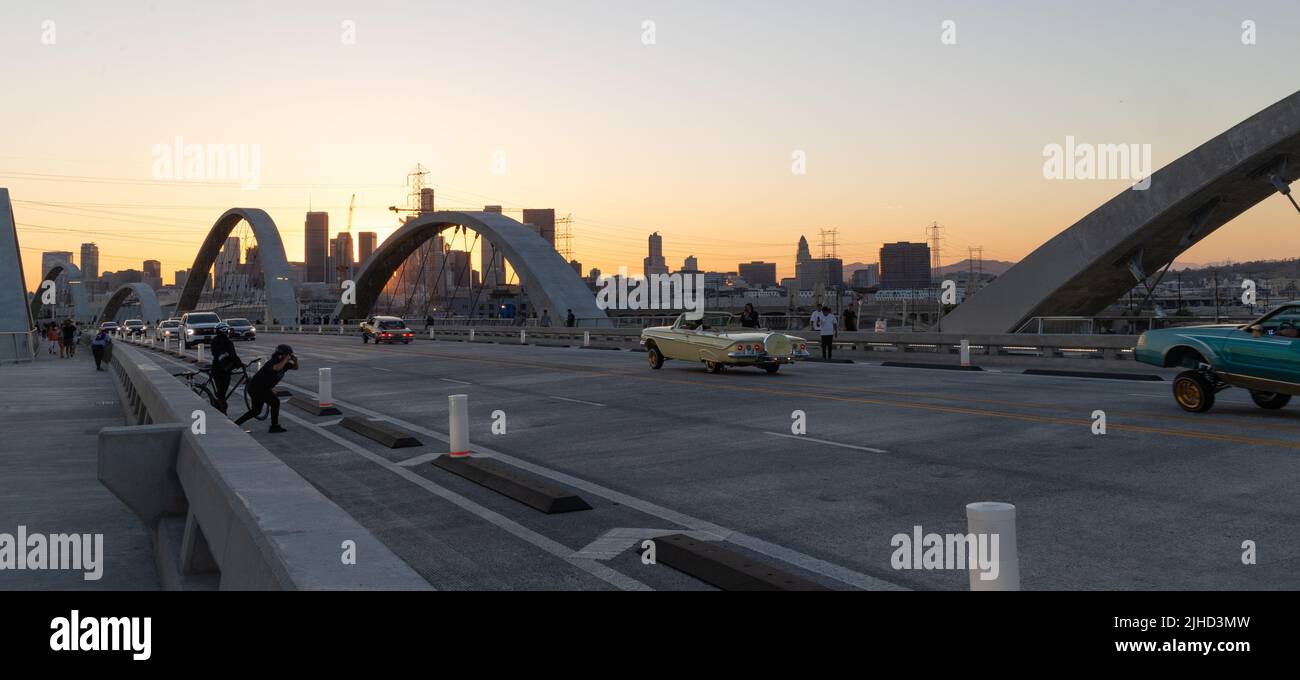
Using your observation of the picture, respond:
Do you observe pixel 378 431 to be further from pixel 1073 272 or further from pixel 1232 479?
pixel 1073 272

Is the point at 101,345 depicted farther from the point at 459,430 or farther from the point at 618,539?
the point at 618,539

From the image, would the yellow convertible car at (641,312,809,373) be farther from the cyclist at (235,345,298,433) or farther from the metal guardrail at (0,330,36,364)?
the metal guardrail at (0,330,36,364)

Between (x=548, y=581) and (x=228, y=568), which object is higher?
(x=228, y=568)

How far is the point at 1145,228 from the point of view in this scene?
38.4 m

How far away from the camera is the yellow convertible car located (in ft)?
78.7

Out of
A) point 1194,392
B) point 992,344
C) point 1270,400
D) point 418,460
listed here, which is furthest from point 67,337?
point 1270,400

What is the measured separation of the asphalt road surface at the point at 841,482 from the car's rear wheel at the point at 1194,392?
0.24 meters

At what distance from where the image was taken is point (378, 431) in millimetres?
14328

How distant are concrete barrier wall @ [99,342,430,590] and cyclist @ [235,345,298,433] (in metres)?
4.12

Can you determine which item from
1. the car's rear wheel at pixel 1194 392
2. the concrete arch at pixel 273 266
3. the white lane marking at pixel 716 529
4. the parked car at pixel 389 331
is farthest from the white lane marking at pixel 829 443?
the concrete arch at pixel 273 266
